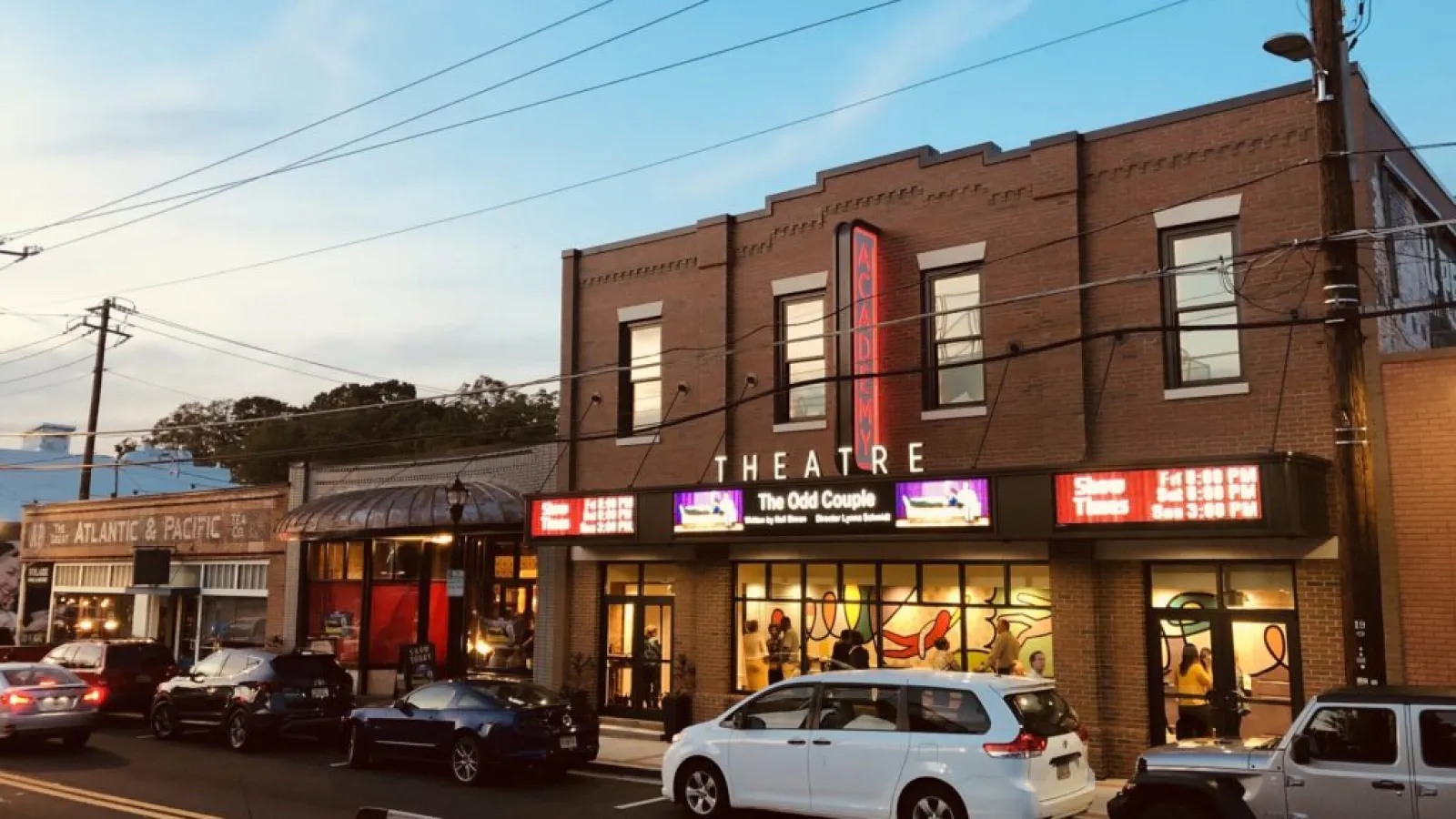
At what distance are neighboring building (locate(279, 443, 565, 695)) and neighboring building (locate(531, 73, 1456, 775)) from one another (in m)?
2.16

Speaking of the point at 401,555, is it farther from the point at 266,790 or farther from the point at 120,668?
the point at 266,790

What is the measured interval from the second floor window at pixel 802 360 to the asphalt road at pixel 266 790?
7106 mm

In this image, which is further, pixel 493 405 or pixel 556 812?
pixel 493 405

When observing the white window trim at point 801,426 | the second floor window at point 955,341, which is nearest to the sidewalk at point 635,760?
the white window trim at point 801,426

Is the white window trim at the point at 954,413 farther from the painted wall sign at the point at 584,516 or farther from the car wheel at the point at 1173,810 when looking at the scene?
the car wheel at the point at 1173,810

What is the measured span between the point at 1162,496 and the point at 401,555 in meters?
18.7

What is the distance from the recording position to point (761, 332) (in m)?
20.5


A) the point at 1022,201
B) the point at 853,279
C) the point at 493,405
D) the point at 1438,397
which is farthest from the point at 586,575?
the point at 493,405

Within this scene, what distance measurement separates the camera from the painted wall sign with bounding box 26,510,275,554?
3094cm

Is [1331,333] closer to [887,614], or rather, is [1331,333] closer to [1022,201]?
[1022,201]

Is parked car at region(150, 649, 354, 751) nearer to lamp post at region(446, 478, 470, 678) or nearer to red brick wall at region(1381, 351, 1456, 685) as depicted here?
lamp post at region(446, 478, 470, 678)

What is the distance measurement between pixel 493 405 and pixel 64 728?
46786 millimetres

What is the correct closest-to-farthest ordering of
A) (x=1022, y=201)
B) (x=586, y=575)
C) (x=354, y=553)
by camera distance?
(x=1022, y=201) → (x=586, y=575) → (x=354, y=553)

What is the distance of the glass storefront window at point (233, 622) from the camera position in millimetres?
30428
